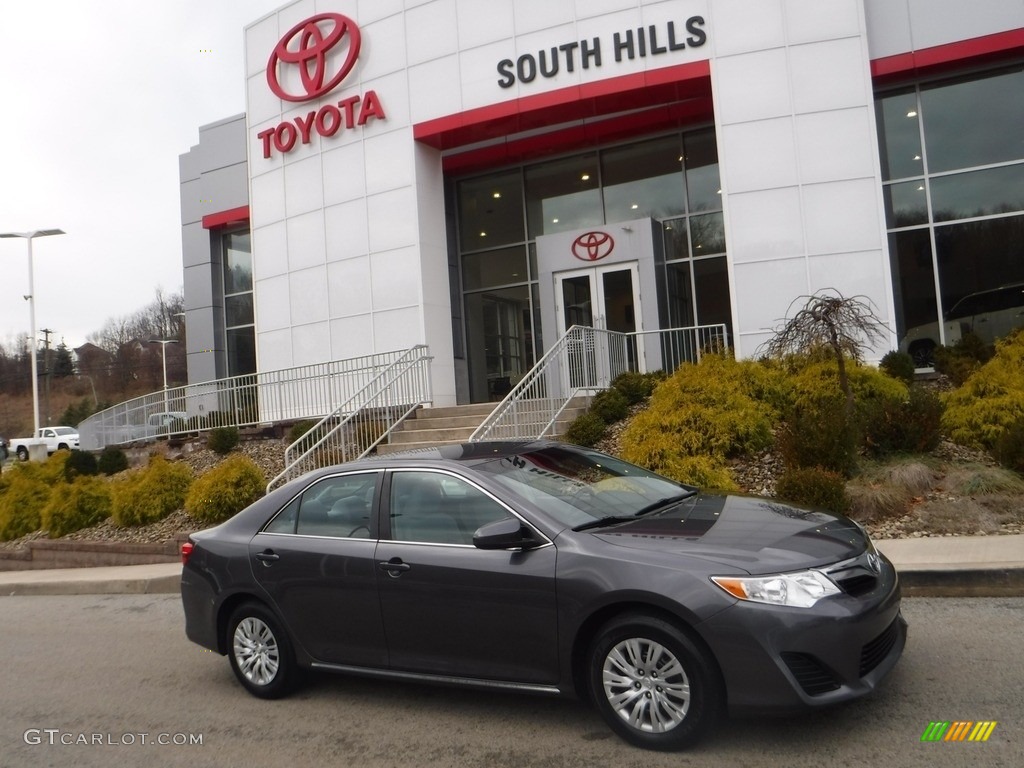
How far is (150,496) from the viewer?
12.6 m

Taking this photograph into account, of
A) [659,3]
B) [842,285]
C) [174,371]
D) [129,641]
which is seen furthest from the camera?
[174,371]

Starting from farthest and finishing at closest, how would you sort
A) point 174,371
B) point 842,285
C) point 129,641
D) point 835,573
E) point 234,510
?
1. point 174,371
2. point 842,285
3. point 234,510
4. point 129,641
5. point 835,573

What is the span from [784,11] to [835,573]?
43.5 ft

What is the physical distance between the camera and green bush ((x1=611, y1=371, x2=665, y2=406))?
42.9 feet

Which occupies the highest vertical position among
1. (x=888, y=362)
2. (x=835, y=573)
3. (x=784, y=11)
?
(x=784, y=11)

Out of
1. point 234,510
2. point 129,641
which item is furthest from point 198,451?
point 129,641

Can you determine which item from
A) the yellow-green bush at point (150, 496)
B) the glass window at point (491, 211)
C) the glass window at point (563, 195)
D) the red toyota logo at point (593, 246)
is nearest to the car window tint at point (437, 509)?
the yellow-green bush at point (150, 496)

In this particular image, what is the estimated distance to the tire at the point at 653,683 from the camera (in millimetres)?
3871

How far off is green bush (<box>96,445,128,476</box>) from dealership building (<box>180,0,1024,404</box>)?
3.79m

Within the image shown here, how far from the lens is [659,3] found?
15.2 m

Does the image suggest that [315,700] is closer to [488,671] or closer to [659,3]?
[488,671]

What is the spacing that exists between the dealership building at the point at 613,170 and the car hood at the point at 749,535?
1013 centimetres

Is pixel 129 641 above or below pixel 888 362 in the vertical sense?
below

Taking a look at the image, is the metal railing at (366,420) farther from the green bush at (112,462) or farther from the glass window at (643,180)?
the glass window at (643,180)
